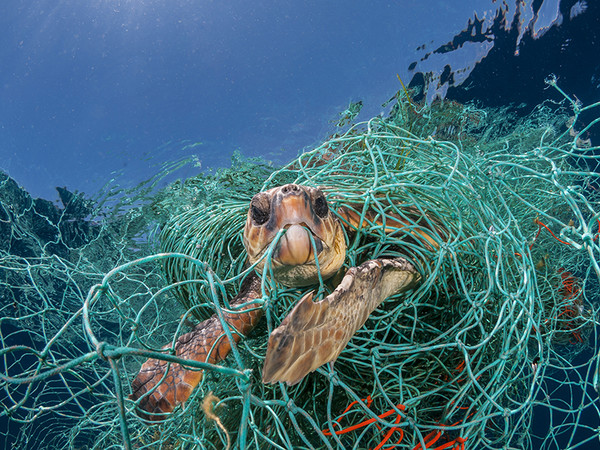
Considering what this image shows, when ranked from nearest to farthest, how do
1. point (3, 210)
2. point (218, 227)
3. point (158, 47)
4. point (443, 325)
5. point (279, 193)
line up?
point (279, 193) → point (443, 325) → point (218, 227) → point (3, 210) → point (158, 47)

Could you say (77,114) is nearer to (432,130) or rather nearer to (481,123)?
(432,130)

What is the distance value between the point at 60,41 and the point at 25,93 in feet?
2.91

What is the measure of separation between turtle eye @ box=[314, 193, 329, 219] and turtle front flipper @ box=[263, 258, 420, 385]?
26cm

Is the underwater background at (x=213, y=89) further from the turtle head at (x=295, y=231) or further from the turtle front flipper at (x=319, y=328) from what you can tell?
the turtle front flipper at (x=319, y=328)

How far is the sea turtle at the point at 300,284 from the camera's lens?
2.43 feet

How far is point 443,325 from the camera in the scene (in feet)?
5.42

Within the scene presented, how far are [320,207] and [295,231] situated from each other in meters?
0.18

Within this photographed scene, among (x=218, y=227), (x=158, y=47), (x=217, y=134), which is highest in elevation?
(x=158, y=47)

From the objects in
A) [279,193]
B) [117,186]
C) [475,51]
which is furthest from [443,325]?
[475,51]

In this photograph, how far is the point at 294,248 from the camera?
1.15m

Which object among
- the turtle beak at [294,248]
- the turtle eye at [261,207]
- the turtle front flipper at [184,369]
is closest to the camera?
the turtle beak at [294,248]

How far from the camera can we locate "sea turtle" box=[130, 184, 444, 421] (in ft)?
2.43

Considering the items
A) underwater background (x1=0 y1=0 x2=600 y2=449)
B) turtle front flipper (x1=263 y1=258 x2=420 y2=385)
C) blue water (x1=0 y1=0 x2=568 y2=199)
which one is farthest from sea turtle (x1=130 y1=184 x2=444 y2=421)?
blue water (x1=0 y1=0 x2=568 y2=199)

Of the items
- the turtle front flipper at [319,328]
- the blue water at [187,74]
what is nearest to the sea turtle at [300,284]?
the turtle front flipper at [319,328]
